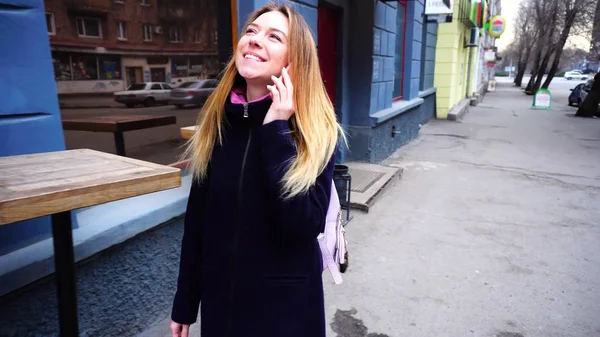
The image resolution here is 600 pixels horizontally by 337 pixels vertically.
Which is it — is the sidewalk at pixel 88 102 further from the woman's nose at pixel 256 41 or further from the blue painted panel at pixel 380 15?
the blue painted panel at pixel 380 15

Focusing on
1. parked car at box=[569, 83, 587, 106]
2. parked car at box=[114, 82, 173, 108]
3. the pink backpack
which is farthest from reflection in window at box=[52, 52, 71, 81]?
parked car at box=[569, 83, 587, 106]

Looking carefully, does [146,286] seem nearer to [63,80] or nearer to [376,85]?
[63,80]

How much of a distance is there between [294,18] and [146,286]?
212 centimetres

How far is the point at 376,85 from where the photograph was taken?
271 inches

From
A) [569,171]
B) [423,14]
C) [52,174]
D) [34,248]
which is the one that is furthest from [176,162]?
[423,14]

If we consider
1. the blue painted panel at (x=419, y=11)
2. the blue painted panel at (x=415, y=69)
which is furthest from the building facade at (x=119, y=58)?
the blue painted panel at (x=415, y=69)

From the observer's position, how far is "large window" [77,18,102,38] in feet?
8.10

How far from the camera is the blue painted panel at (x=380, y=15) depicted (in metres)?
6.43

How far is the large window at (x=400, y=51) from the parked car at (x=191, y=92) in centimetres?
585

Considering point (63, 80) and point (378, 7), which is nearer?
point (63, 80)

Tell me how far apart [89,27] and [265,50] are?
66.5 inches

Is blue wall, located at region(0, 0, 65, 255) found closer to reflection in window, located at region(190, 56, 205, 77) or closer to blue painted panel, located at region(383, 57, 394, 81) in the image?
reflection in window, located at region(190, 56, 205, 77)

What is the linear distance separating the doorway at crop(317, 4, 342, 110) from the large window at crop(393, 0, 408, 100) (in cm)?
258

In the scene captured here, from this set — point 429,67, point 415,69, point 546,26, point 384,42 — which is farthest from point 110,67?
point 546,26
